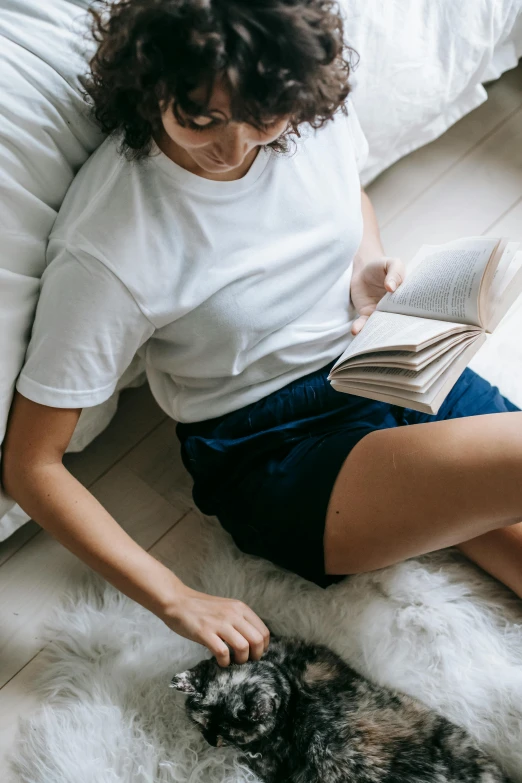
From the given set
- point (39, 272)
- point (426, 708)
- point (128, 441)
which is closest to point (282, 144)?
point (39, 272)

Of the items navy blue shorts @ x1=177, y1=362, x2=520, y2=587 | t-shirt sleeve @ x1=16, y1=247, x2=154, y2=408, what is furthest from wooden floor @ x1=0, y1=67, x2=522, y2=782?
t-shirt sleeve @ x1=16, y1=247, x2=154, y2=408

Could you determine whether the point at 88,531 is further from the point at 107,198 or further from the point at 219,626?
the point at 107,198

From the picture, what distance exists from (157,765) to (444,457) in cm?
63

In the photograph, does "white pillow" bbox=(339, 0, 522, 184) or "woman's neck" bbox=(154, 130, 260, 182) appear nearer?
"woman's neck" bbox=(154, 130, 260, 182)

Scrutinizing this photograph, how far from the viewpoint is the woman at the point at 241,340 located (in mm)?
693

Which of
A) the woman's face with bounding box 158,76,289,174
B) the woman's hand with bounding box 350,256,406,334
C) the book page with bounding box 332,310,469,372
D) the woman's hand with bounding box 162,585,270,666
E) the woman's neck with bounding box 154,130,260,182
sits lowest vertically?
the woman's hand with bounding box 162,585,270,666

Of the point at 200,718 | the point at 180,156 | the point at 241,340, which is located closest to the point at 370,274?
the point at 241,340

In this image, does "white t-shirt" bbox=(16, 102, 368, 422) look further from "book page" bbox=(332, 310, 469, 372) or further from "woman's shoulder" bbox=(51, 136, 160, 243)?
"book page" bbox=(332, 310, 469, 372)

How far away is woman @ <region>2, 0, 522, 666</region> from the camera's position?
693 millimetres

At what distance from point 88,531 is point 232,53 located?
0.62 meters

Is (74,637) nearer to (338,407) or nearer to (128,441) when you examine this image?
(128,441)

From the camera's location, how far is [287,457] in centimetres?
95

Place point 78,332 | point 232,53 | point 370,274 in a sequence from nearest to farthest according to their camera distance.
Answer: point 232,53 → point 78,332 → point 370,274

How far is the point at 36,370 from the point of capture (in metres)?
0.81
